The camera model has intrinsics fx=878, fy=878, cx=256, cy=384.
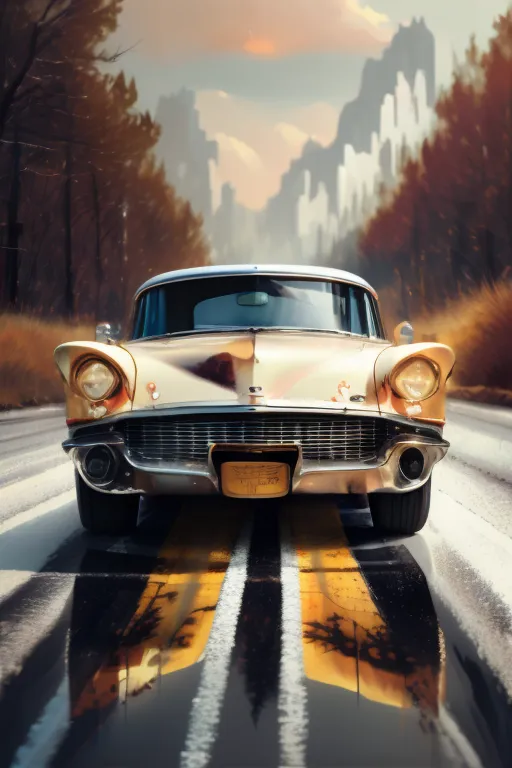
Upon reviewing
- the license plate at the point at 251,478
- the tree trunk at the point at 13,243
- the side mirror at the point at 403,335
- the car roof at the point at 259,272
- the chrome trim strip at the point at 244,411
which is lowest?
the license plate at the point at 251,478

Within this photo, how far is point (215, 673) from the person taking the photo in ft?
8.59

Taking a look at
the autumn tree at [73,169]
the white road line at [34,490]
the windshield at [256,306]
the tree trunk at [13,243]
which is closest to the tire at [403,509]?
the windshield at [256,306]

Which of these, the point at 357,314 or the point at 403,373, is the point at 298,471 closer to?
the point at 403,373

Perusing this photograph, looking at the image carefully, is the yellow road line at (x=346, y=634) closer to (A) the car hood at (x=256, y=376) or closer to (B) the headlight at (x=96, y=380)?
(A) the car hood at (x=256, y=376)

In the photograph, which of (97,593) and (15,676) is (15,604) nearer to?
(97,593)

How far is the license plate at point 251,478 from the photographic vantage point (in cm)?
386

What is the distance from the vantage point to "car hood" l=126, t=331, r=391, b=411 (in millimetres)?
3961

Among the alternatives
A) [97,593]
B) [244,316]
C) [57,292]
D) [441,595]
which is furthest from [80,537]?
[57,292]


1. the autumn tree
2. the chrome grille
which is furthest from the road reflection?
the autumn tree

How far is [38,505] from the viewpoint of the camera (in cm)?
546

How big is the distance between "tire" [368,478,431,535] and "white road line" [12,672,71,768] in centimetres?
229

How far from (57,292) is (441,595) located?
3369 centimetres

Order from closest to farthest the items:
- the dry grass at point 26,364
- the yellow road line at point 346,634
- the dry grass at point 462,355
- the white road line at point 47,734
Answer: the white road line at point 47,734 → the yellow road line at point 346,634 → the dry grass at point 26,364 → the dry grass at point 462,355

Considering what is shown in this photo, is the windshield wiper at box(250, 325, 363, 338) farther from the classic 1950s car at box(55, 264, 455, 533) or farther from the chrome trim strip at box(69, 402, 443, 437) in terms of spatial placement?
the chrome trim strip at box(69, 402, 443, 437)
